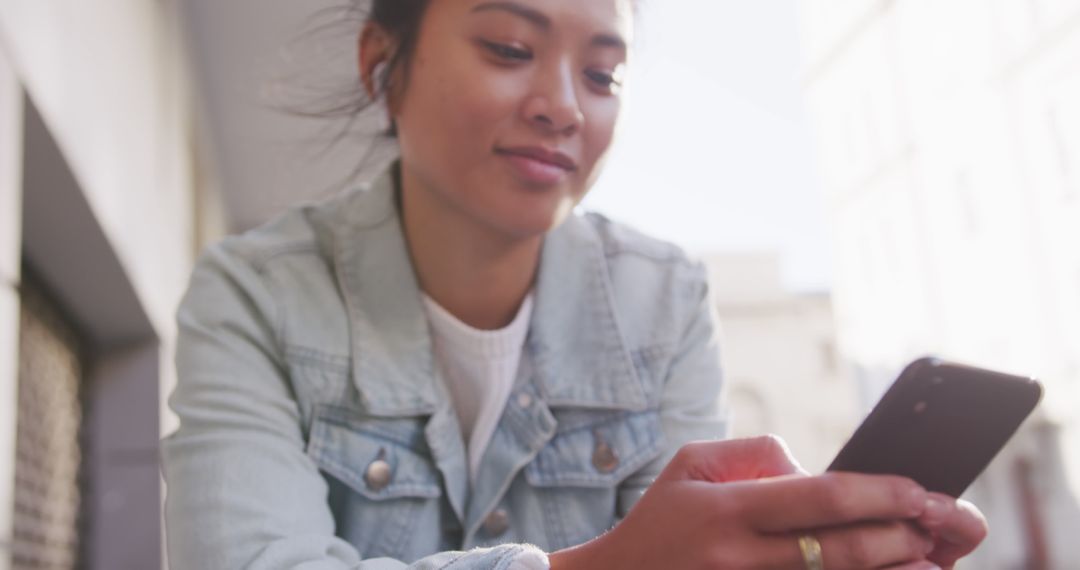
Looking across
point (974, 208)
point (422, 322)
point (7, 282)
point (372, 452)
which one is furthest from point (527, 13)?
→ point (974, 208)

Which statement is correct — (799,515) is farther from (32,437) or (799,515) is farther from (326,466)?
(32,437)

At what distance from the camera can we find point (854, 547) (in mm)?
840

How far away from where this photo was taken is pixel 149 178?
3631 millimetres

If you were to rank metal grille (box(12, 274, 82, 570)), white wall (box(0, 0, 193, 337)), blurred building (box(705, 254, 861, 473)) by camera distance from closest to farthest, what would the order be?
1. white wall (box(0, 0, 193, 337))
2. metal grille (box(12, 274, 82, 570))
3. blurred building (box(705, 254, 861, 473))

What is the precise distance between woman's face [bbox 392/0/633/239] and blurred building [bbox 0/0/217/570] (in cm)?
67

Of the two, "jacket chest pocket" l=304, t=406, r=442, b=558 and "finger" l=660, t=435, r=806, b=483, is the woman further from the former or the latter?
"finger" l=660, t=435, r=806, b=483

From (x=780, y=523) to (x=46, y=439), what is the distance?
259cm

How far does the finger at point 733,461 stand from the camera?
0.91 m

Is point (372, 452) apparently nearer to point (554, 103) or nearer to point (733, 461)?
point (554, 103)

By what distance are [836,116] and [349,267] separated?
18087 millimetres

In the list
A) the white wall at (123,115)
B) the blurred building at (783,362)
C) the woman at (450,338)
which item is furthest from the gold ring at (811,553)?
the blurred building at (783,362)

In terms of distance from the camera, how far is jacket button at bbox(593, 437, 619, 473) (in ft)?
4.87

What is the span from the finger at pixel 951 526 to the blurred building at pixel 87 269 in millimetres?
1204

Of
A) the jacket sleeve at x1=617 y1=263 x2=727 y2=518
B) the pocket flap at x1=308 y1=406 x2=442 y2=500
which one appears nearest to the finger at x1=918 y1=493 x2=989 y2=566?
the jacket sleeve at x1=617 y1=263 x2=727 y2=518
